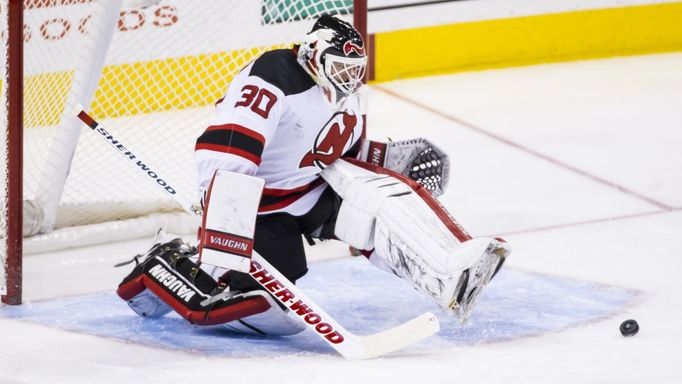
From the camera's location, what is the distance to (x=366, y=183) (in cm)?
353

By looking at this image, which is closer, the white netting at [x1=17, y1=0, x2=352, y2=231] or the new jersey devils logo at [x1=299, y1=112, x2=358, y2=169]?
the new jersey devils logo at [x1=299, y1=112, x2=358, y2=169]

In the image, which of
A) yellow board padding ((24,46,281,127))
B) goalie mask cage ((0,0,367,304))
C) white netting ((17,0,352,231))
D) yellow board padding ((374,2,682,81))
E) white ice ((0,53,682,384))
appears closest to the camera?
white ice ((0,53,682,384))

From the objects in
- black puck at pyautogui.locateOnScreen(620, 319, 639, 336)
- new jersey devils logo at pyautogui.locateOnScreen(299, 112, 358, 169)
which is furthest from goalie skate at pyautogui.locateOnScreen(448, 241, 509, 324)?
new jersey devils logo at pyautogui.locateOnScreen(299, 112, 358, 169)

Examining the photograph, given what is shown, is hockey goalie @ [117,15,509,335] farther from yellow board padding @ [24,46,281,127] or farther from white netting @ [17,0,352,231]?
yellow board padding @ [24,46,281,127]

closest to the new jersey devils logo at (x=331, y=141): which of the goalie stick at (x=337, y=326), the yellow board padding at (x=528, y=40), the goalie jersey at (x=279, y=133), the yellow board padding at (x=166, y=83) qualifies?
the goalie jersey at (x=279, y=133)

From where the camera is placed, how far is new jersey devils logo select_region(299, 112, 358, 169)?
359cm

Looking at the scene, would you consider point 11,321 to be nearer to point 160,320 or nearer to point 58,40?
point 160,320

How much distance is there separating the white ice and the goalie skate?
0.12 meters

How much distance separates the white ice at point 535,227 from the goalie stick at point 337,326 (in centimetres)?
4

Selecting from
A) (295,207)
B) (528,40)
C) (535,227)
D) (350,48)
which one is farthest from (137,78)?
(528,40)

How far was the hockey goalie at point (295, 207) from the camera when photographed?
3324 mm

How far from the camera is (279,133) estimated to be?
11.6 feet

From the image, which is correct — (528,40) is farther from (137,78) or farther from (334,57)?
(334,57)

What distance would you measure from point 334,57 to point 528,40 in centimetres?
387
